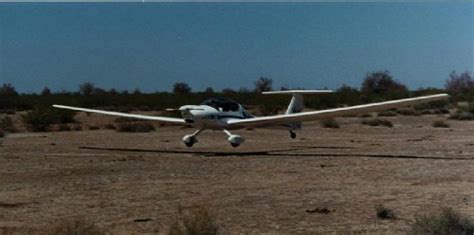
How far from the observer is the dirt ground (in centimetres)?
1106

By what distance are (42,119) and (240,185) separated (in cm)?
3210

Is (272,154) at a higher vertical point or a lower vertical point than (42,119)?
lower

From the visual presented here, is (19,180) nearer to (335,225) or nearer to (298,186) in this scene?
(298,186)

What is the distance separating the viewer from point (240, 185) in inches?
612

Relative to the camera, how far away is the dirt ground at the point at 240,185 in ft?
36.3

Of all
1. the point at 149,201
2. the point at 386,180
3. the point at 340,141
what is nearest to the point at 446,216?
the point at 149,201

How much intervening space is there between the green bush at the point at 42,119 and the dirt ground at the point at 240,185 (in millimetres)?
17319

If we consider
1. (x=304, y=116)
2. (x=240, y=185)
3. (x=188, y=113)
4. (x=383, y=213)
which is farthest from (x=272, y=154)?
(x=383, y=213)

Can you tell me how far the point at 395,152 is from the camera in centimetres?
2402

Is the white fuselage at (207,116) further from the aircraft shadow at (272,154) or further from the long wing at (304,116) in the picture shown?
the aircraft shadow at (272,154)

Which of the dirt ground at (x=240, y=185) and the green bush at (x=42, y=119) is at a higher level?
the green bush at (x=42, y=119)

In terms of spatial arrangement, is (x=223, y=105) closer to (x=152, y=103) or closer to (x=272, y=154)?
(x=272, y=154)

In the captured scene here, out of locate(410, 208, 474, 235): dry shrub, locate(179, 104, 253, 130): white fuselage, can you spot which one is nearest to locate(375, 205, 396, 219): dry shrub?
locate(410, 208, 474, 235): dry shrub

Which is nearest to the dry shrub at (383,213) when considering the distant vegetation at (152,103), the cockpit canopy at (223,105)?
the cockpit canopy at (223,105)
